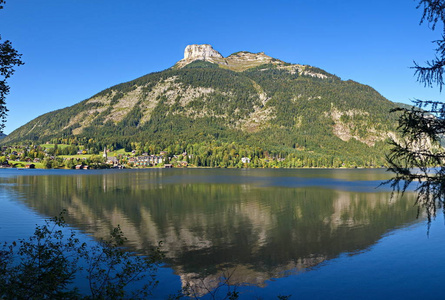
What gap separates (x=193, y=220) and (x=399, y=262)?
27.5 metres

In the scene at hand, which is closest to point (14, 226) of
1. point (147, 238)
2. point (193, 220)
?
point (147, 238)

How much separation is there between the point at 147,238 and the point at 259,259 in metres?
14.1

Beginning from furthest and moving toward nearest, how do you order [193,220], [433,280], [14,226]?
1. [193,220]
2. [14,226]
3. [433,280]

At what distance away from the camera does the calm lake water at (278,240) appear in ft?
81.4

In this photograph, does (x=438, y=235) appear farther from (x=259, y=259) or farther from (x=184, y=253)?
(x=184, y=253)

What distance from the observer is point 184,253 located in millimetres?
31766

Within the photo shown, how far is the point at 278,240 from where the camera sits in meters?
37.2

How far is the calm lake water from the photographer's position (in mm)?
24812

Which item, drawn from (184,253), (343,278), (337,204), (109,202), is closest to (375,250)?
(343,278)

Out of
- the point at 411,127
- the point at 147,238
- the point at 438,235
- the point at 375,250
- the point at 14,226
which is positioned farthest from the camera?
the point at 14,226

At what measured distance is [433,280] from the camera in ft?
84.5

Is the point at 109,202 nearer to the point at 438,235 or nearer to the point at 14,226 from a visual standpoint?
→ the point at 14,226

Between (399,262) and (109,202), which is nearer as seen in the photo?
(399,262)

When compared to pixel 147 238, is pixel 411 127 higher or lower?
higher
